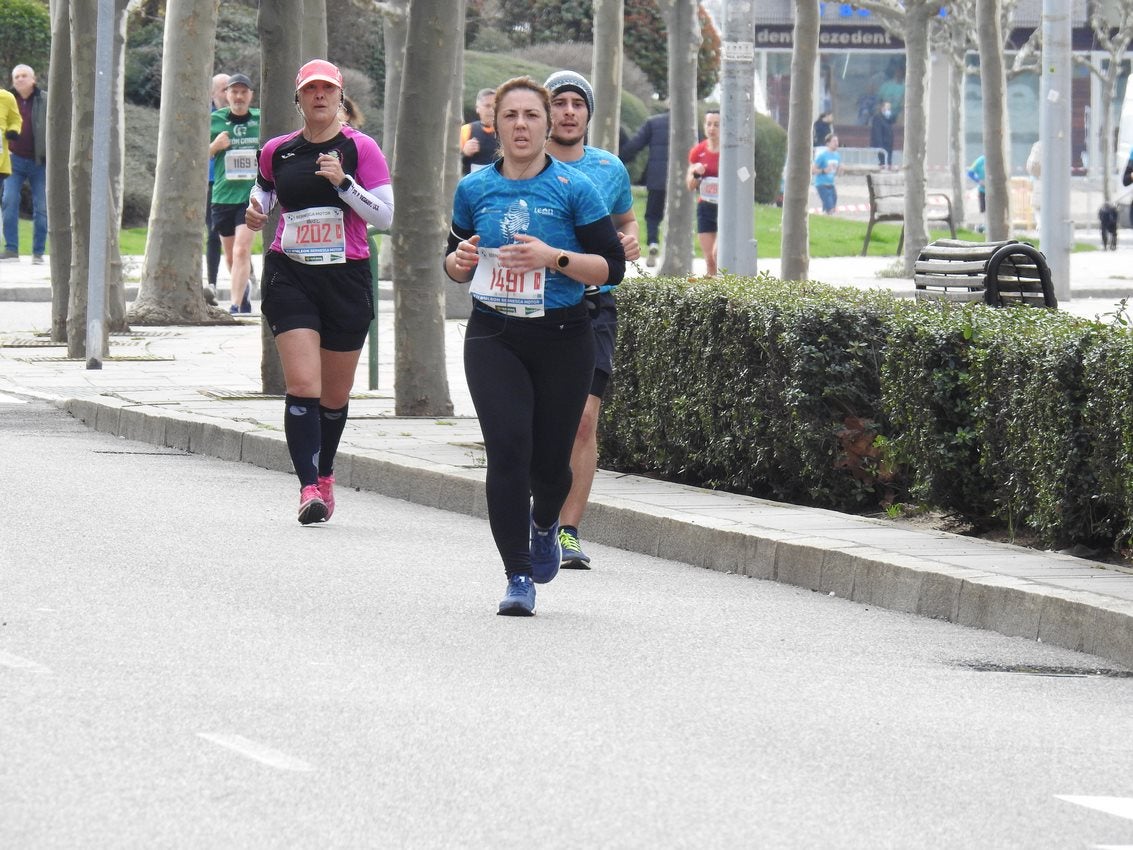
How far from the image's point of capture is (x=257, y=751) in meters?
5.51

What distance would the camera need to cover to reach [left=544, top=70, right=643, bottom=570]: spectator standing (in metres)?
8.75

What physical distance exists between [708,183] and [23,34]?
17.2 meters

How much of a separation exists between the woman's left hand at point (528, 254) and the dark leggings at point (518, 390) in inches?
9.7

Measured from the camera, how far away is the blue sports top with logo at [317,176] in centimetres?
980

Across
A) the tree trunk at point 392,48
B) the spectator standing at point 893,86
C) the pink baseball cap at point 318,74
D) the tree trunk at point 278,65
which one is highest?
the spectator standing at point 893,86

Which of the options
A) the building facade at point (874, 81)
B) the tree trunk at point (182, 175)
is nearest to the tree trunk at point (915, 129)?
the tree trunk at point (182, 175)

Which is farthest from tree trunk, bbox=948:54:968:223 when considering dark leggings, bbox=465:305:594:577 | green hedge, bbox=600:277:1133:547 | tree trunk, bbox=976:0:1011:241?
dark leggings, bbox=465:305:594:577

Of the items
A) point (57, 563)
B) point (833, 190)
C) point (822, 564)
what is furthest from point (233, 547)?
point (833, 190)

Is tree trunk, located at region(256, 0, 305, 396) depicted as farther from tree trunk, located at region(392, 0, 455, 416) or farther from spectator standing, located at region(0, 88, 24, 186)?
spectator standing, located at region(0, 88, 24, 186)

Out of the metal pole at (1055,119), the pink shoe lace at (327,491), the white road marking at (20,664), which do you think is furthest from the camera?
the metal pole at (1055,119)

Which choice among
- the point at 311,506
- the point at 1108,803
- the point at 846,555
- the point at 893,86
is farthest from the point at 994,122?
the point at 893,86

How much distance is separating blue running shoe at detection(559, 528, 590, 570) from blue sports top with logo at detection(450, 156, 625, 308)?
1.44m

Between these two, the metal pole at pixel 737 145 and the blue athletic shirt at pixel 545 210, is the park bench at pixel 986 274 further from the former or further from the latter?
the blue athletic shirt at pixel 545 210

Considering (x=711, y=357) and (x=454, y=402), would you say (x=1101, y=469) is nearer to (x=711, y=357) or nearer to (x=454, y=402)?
(x=711, y=357)
